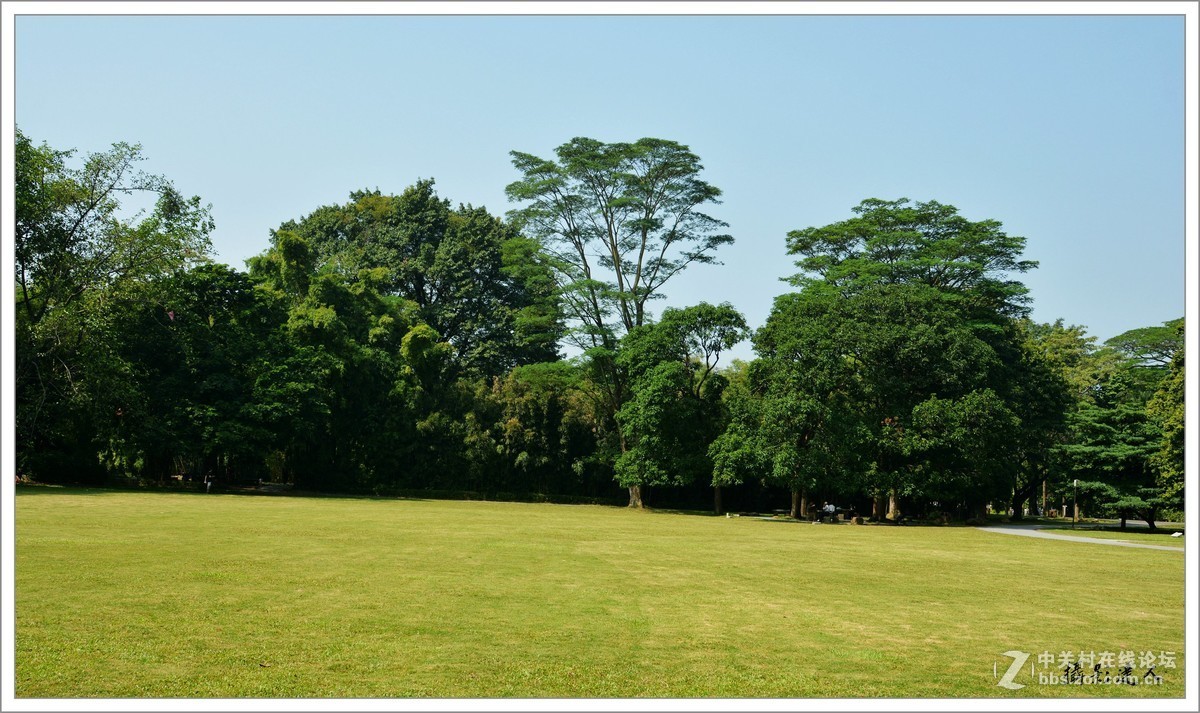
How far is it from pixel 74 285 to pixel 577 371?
2231 centimetres

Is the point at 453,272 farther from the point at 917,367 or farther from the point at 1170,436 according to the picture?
the point at 1170,436

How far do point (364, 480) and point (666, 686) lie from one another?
146ft

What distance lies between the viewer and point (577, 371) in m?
47.8

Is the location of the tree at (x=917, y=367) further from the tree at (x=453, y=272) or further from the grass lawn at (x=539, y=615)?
the tree at (x=453, y=272)

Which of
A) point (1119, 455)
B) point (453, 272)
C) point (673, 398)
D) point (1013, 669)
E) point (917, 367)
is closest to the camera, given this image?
point (1013, 669)

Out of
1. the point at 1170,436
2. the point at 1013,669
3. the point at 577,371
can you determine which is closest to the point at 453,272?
the point at 577,371

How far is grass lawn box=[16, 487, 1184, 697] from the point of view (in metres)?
8.89

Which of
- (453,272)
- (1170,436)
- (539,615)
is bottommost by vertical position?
(539,615)

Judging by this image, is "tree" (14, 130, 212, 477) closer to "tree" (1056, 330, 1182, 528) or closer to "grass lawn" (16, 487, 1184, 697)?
"grass lawn" (16, 487, 1184, 697)

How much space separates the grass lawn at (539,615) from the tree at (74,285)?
1827 centimetres

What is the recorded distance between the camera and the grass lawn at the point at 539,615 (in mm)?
8891

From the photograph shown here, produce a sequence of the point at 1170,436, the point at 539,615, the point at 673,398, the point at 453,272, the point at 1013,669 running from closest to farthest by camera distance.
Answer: the point at 1013,669 → the point at 539,615 → the point at 1170,436 → the point at 673,398 → the point at 453,272
